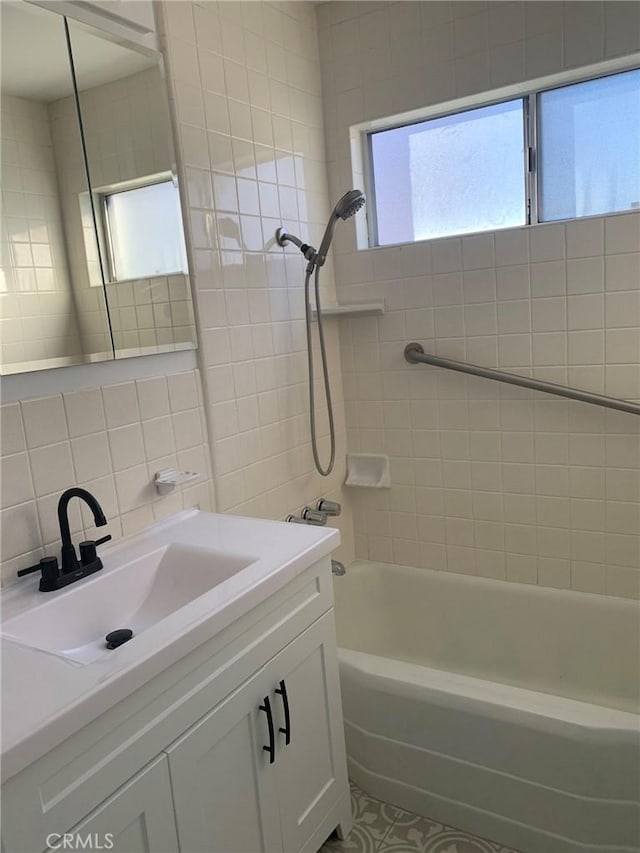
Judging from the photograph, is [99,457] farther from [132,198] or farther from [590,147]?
[590,147]

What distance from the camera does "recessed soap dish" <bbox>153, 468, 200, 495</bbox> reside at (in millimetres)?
1593

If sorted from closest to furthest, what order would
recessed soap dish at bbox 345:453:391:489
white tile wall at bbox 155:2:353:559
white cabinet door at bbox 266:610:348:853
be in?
white cabinet door at bbox 266:610:348:853 → white tile wall at bbox 155:2:353:559 → recessed soap dish at bbox 345:453:391:489

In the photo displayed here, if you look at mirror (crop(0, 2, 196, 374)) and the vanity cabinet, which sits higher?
mirror (crop(0, 2, 196, 374))

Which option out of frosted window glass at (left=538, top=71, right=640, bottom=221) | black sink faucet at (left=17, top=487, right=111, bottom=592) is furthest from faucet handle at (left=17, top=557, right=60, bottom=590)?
frosted window glass at (left=538, top=71, right=640, bottom=221)

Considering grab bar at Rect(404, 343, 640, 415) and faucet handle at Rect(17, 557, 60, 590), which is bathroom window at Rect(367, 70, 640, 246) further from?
faucet handle at Rect(17, 557, 60, 590)

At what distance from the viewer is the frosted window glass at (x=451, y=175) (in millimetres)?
Result: 2035

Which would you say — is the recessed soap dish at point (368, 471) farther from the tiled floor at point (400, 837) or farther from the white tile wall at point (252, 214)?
the tiled floor at point (400, 837)

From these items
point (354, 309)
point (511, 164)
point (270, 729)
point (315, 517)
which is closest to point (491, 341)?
point (354, 309)

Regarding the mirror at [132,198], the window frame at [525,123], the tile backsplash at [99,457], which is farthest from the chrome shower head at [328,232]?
the tile backsplash at [99,457]

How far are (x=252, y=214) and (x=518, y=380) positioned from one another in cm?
100

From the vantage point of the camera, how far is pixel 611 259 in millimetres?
1832

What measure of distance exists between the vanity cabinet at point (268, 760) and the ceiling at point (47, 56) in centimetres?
137

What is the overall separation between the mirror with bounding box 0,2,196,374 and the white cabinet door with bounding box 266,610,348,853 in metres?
0.83

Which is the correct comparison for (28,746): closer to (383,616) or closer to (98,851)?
(98,851)
